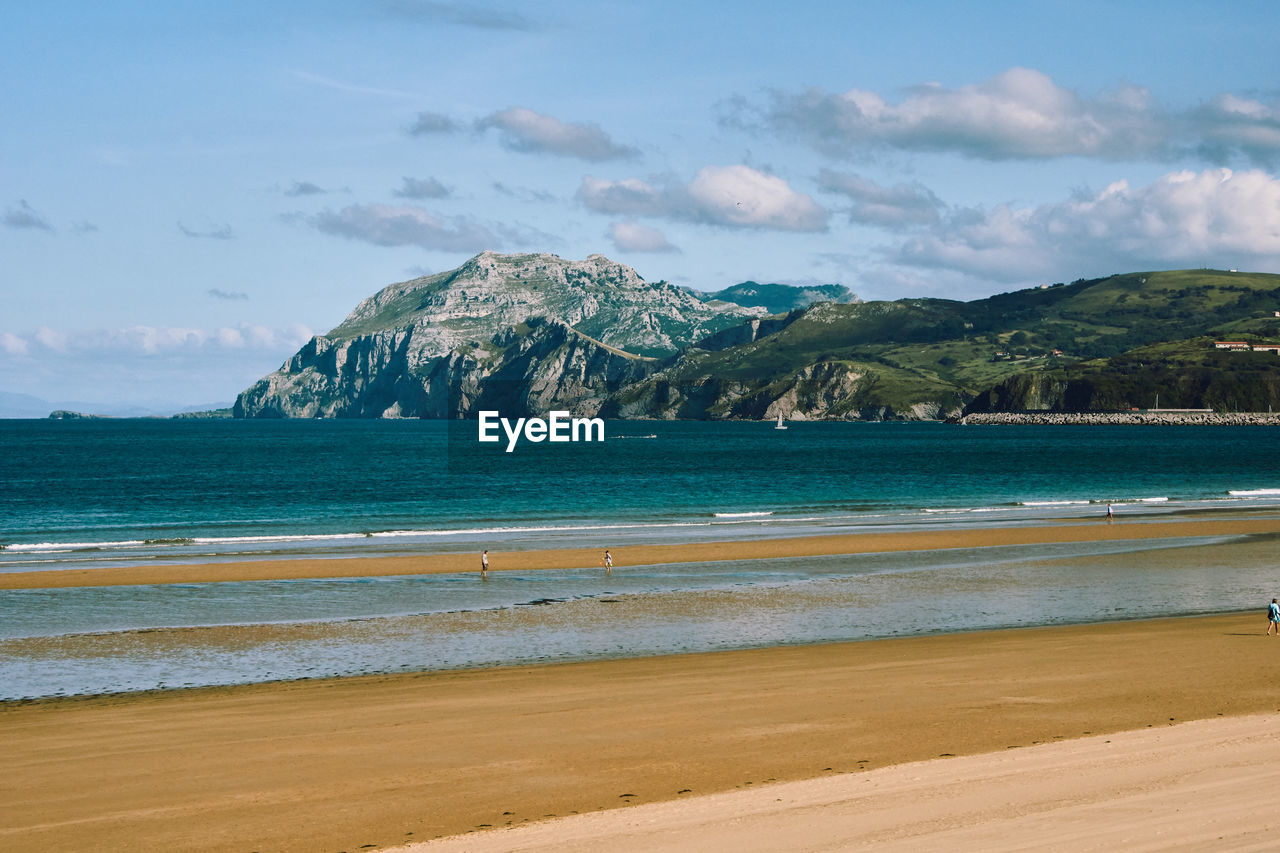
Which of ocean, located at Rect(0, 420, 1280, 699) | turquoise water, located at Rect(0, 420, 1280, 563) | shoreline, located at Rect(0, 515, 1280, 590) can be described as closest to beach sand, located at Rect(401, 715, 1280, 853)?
ocean, located at Rect(0, 420, 1280, 699)

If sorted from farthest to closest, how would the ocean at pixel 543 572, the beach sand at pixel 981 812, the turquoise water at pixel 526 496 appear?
the turquoise water at pixel 526 496 → the ocean at pixel 543 572 → the beach sand at pixel 981 812

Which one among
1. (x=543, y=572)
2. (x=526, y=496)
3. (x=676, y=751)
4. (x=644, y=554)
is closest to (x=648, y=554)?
(x=644, y=554)

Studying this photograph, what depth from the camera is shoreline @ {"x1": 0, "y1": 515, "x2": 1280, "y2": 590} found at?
165ft

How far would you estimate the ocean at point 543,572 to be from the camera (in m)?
33.2

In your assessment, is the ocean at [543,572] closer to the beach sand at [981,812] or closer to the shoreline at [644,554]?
the shoreline at [644,554]

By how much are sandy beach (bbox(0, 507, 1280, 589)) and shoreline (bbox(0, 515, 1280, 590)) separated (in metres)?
0.05

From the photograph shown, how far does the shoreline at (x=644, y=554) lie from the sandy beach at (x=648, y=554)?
50mm

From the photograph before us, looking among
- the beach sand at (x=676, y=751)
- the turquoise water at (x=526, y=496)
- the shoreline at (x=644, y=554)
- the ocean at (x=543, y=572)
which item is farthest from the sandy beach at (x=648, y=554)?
the beach sand at (x=676, y=751)

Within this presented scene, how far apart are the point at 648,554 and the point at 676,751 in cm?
3734

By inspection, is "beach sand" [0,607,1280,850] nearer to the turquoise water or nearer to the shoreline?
the shoreline

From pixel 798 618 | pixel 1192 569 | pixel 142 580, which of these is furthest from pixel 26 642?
pixel 1192 569

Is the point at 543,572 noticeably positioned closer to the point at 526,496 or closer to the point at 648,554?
the point at 648,554

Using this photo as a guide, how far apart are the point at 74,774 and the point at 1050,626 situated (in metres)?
29.9

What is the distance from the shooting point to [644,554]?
189ft
